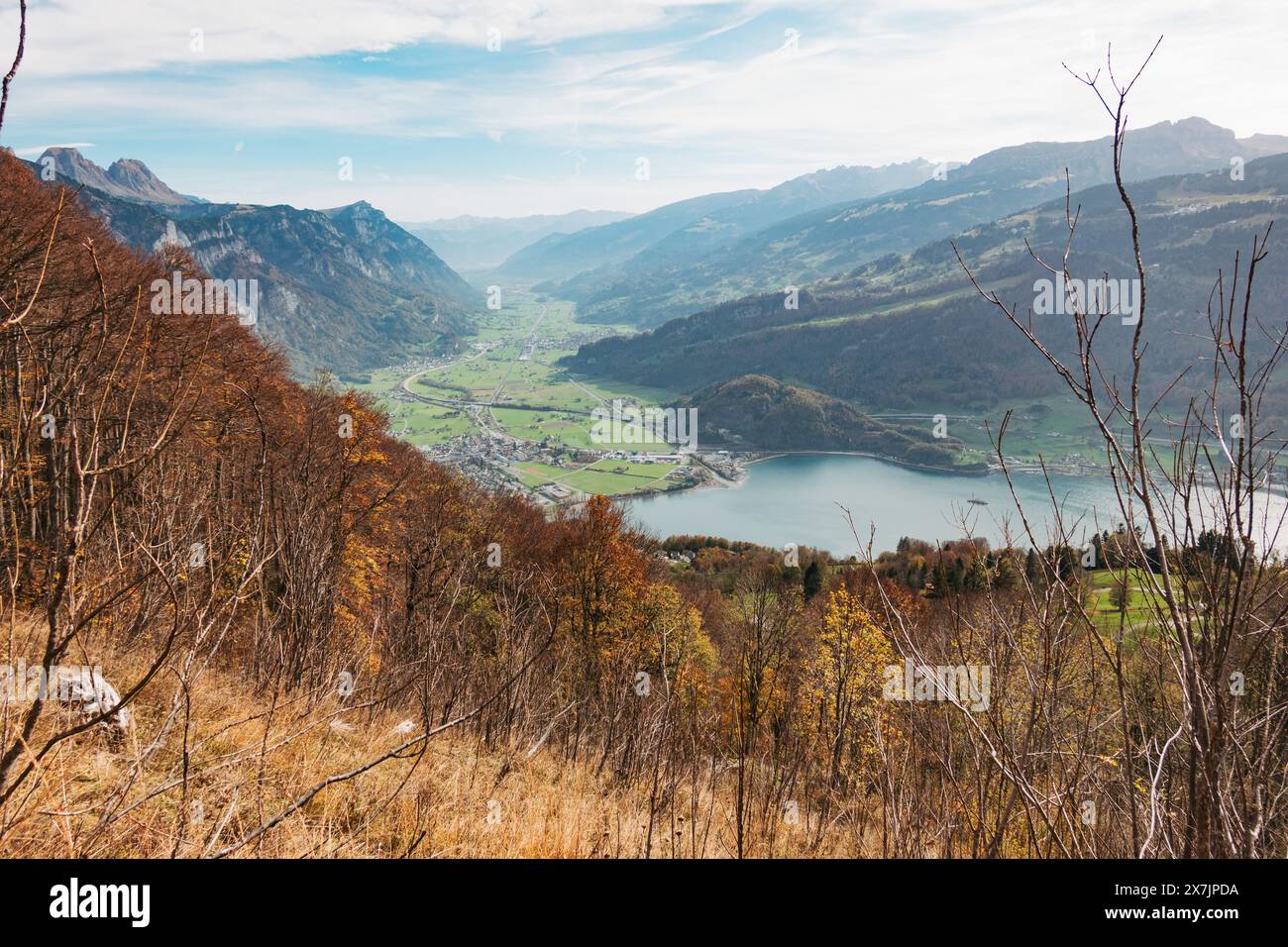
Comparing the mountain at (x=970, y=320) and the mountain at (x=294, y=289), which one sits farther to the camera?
the mountain at (x=294, y=289)

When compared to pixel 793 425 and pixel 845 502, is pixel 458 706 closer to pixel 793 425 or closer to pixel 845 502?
pixel 845 502

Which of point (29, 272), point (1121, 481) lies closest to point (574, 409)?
point (29, 272)

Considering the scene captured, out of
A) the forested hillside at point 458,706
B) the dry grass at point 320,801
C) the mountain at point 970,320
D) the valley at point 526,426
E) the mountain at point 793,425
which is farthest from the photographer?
the mountain at point 970,320

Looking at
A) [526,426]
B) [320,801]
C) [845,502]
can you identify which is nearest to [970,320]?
[845,502]

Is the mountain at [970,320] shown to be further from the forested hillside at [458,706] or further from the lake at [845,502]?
the forested hillside at [458,706]

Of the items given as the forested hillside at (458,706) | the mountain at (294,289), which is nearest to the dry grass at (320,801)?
the forested hillside at (458,706)

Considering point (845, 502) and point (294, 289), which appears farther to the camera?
point (294, 289)

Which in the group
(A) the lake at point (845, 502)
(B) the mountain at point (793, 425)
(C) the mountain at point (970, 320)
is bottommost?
(A) the lake at point (845, 502)

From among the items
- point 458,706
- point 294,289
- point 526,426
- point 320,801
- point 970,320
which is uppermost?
point 294,289
